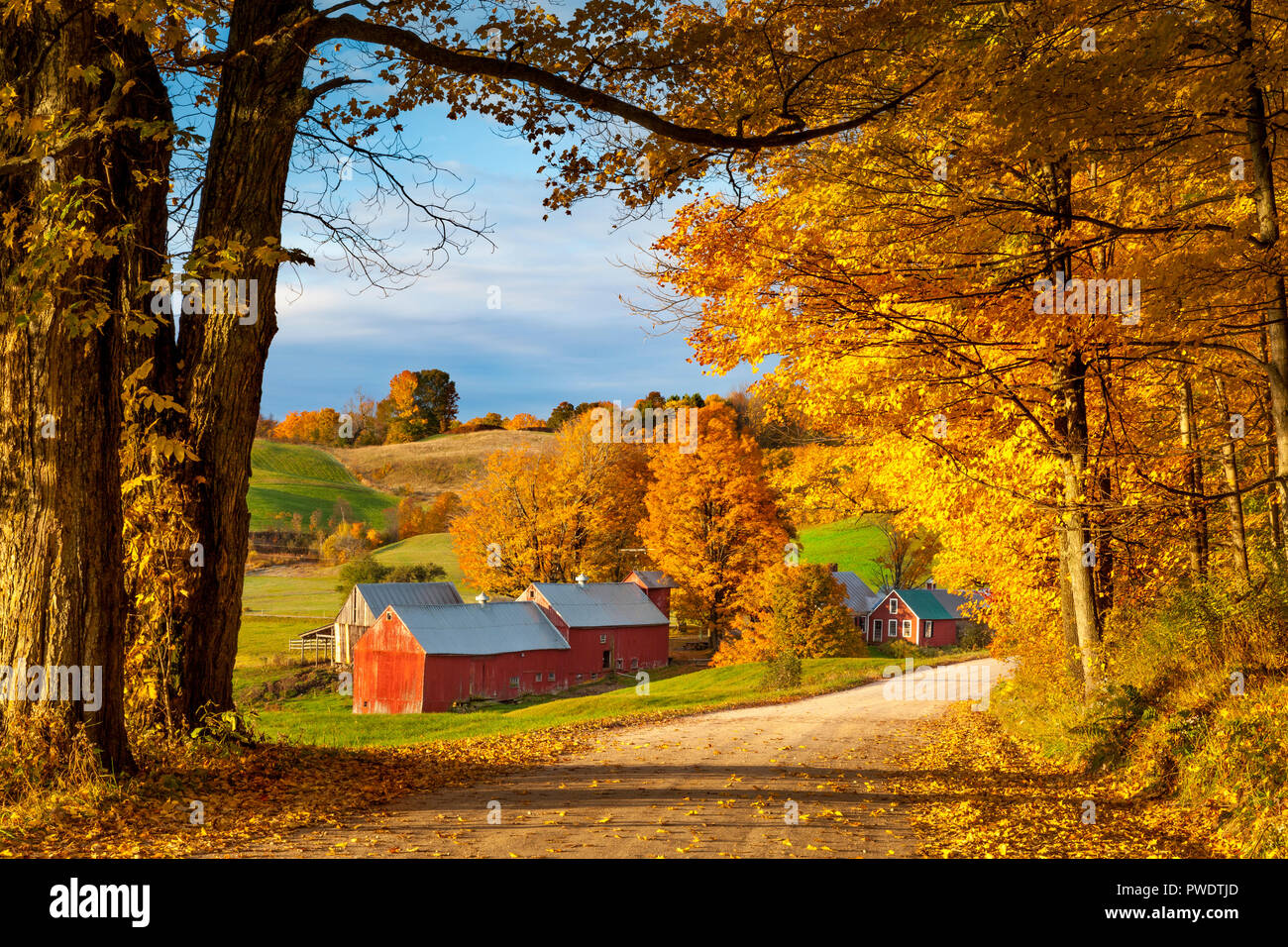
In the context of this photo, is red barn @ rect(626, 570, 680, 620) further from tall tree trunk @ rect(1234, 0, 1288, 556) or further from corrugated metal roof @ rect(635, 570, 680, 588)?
tall tree trunk @ rect(1234, 0, 1288, 556)

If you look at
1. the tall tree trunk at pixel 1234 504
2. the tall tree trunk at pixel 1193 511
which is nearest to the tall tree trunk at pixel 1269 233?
the tall tree trunk at pixel 1234 504

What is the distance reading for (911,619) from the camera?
2404 inches

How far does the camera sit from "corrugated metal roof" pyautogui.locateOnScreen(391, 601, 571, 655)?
116 feet

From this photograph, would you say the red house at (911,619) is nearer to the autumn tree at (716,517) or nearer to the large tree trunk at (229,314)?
the autumn tree at (716,517)

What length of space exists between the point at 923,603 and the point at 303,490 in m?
A: 55.3

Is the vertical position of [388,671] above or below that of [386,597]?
below

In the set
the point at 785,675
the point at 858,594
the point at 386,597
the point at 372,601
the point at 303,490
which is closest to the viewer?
the point at 785,675

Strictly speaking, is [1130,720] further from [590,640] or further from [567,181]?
[590,640]

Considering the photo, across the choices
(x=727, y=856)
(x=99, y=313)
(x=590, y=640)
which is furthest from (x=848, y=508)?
(x=590, y=640)

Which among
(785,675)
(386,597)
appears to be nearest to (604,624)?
(386,597)

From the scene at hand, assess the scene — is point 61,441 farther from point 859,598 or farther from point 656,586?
point 859,598

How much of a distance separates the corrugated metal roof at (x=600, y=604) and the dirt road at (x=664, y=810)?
28.4 metres

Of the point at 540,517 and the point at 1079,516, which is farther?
the point at 540,517

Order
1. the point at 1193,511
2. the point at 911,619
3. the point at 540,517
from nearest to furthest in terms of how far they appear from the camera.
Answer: the point at 1193,511, the point at 540,517, the point at 911,619
